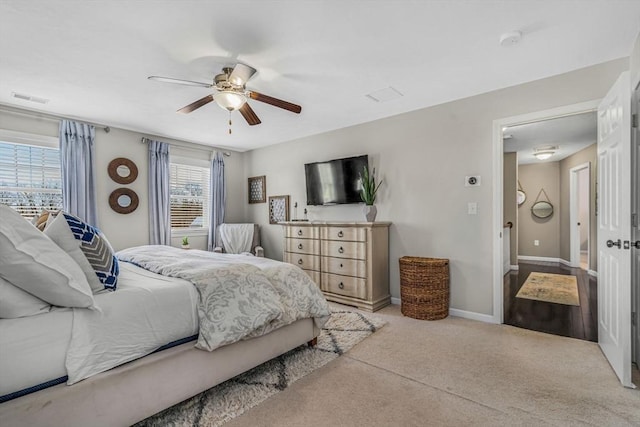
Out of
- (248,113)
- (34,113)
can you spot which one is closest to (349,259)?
(248,113)

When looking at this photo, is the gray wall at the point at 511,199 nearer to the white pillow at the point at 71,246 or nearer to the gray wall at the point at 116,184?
the gray wall at the point at 116,184

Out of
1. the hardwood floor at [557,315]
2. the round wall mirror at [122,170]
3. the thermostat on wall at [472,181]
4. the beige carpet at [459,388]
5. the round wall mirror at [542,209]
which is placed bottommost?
the hardwood floor at [557,315]

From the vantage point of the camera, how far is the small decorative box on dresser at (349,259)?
12.0ft

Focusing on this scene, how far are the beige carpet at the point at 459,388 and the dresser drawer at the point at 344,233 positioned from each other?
1.23 meters

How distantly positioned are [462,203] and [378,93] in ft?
4.93

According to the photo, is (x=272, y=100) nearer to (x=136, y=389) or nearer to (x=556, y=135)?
(x=136, y=389)

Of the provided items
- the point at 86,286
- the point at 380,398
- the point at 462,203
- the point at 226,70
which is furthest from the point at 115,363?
the point at 462,203

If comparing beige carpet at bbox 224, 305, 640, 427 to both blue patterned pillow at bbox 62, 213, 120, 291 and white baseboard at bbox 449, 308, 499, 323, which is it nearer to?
white baseboard at bbox 449, 308, 499, 323

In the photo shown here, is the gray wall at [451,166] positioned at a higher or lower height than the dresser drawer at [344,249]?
higher

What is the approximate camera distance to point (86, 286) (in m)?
1.49

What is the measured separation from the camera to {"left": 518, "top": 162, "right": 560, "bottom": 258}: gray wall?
23.2ft

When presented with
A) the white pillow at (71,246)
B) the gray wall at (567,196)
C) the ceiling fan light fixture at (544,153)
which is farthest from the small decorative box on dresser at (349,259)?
the gray wall at (567,196)

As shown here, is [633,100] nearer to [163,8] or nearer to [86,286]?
[163,8]

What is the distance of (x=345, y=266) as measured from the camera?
152 inches
